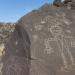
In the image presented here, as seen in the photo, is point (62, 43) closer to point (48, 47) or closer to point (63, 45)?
point (63, 45)

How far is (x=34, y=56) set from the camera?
149 inches

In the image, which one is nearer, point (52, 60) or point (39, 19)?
point (52, 60)

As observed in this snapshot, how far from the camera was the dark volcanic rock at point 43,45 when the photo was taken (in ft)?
12.3

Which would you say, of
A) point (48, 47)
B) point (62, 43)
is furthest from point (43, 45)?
point (62, 43)

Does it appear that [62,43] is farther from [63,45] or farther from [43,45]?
[43,45]

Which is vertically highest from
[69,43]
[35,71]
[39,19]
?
[39,19]

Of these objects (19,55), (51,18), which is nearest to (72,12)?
(51,18)

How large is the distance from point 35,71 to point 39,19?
59 centimetres

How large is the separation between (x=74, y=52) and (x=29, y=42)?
50cm

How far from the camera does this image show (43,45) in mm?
3824

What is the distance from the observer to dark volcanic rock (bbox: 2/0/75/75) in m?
3.76

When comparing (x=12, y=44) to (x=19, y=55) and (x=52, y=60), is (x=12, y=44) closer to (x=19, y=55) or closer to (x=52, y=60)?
(x=19, y=55)

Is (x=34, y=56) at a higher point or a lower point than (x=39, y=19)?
lower

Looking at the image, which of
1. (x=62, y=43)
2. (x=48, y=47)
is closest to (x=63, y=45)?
(x=62, y=43)
